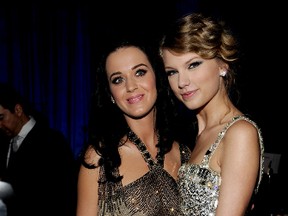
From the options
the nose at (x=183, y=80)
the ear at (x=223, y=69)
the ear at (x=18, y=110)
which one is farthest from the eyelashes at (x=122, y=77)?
the ear at (x=18, y=110)

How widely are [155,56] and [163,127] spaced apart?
0.46m

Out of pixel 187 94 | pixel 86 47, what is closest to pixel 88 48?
pixel 86 47

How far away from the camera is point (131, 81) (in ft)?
6.65

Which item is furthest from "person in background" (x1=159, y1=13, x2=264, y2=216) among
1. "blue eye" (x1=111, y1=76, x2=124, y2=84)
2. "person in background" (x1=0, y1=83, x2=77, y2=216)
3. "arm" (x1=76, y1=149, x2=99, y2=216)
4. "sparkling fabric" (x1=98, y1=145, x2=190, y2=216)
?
"person in background" (x1=0, y1=83, x2=77, y2=216)

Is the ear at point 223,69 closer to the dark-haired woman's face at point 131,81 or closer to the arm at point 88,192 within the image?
the dark-haired woman's face at point 131,81

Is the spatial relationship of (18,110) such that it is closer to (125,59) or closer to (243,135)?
(125,59)

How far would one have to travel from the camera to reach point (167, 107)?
2.31 metres

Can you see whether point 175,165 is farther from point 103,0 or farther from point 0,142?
point 0,142

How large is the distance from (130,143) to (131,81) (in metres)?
0.38

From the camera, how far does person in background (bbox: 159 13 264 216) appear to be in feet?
4.78

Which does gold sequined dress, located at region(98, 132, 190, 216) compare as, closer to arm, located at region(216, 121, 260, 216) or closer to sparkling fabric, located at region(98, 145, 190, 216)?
sparkling fabric, located at region(98, 145, 190, 216)

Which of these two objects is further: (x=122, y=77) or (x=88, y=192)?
(x=122, y=77)

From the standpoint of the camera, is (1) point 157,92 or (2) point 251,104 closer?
(1) point 157,92

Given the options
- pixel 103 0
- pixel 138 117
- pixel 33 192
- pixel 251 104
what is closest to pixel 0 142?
pixel 33 192
